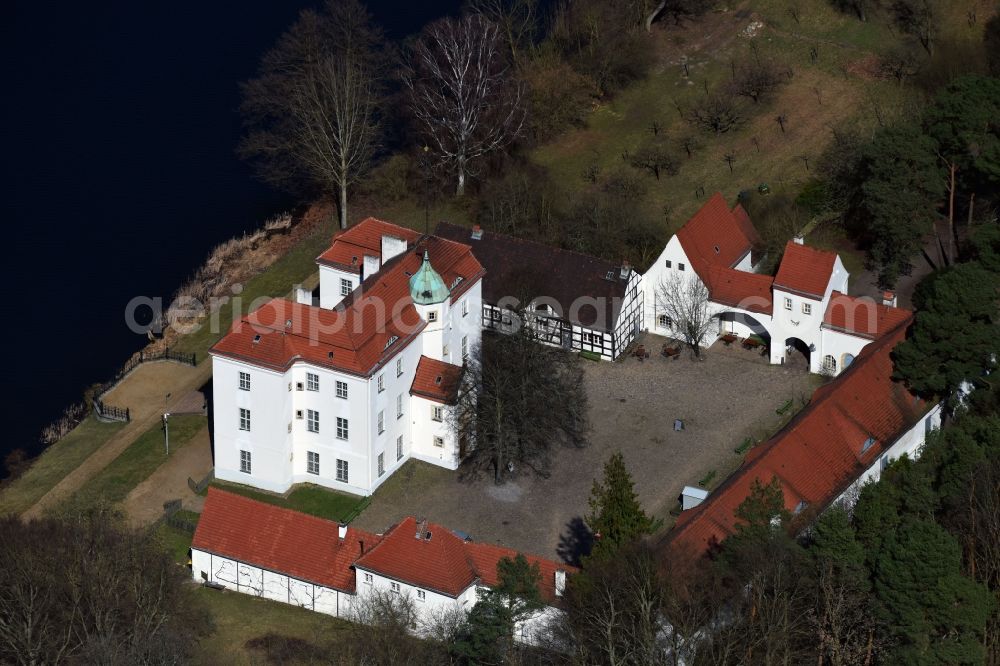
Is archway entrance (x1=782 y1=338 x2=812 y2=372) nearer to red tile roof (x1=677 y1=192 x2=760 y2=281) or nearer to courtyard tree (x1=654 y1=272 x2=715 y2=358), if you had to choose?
courtyard tree (x1=654 y1=272 x2=715 y2=358)

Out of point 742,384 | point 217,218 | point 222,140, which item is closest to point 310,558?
point 742,384

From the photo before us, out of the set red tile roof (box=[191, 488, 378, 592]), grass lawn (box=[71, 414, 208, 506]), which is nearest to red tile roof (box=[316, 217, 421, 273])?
grass lawn (box=[71, 414, 208, 506])

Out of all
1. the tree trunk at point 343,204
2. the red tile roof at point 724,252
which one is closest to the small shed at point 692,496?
the red tile roof at point 724,252

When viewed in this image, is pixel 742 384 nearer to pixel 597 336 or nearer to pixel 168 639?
pixel 597 336

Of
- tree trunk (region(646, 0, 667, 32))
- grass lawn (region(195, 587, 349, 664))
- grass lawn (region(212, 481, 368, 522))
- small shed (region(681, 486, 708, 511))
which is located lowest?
grass lawn (region(195, 587, 349, 664))

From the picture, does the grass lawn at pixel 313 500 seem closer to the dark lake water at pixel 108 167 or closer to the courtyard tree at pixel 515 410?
the courtyard tree at pixel 515 410

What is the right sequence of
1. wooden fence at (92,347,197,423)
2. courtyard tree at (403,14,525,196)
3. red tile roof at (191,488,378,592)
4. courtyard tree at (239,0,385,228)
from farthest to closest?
courtyard tree at (403,14,525,196), courtyard tree at (239,0,385,228), wooden fence at (92,347,197,423), red tile roof at (191,488,378,592)
